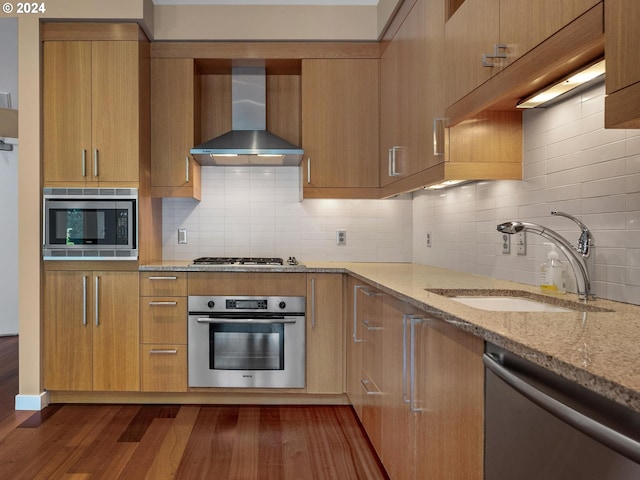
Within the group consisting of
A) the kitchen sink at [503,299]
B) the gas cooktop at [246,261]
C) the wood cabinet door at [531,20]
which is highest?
the wood cabinet door at [531,20]

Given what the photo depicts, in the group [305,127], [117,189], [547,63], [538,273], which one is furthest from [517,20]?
[117,189]

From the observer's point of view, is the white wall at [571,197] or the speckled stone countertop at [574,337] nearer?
the speckled stone countertop at [574,337]

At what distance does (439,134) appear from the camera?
2.07 meters

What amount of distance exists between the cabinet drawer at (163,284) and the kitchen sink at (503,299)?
5.93 ft

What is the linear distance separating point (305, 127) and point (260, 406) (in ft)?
6.34

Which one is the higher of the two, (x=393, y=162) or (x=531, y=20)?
(x=531, y=20)

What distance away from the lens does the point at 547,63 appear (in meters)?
1.28

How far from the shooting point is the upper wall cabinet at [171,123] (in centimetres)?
327

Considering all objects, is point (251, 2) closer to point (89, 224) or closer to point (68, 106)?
point (68, 106)

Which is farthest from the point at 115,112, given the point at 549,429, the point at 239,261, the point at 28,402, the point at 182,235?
the point at 549,429

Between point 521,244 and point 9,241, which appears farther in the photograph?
point 9,241

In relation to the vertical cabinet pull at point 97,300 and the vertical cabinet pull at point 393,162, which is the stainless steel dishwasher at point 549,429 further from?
the vertical cabinet pull at point 97,300

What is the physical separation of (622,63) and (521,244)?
118 centimetres

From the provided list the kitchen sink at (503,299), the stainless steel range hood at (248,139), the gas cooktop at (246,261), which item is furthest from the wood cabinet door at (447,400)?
the stainless steel range hood at (248,139)
